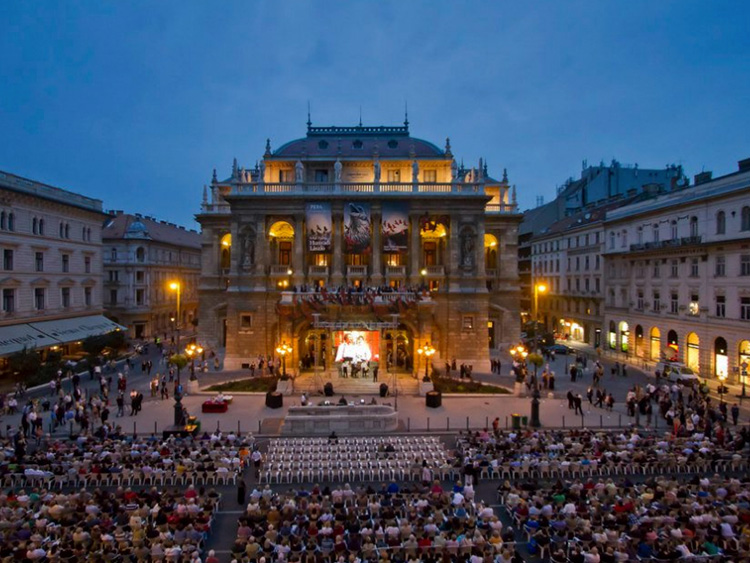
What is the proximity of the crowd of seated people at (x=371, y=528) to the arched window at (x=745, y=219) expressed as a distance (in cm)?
3243

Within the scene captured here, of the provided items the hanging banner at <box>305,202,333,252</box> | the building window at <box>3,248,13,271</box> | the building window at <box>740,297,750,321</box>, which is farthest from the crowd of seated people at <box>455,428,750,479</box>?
the building window at <box>3,248,13,271</box>

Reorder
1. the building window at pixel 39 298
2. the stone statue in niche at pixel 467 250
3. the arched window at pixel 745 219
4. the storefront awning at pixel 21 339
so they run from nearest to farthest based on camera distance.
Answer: the arched window at pixel 745 219, the storefront awning at pixel 21 339, the building window at pixel 39 298, the stone statue in niche at pixel 467 250

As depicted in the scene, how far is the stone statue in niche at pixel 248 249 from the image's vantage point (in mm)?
42438

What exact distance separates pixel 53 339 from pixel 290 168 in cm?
2505

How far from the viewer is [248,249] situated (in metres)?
42.5

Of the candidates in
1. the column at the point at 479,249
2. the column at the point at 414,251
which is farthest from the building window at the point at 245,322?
the column at the point at 479,249

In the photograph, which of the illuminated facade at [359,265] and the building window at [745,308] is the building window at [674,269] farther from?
the illuminated facade at [359,265]

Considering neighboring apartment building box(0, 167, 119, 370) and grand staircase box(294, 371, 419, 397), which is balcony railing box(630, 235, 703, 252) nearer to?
grand staircase box(294, 371, 419, 397)

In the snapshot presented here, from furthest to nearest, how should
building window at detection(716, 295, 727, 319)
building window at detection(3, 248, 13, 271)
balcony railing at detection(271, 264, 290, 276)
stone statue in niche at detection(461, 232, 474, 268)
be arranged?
stone statue in niche at detection(461, 232, 474, 268) → balcony railing at detection(271, 264, 290, 276) → building window at detection(3, 248, 13, 271) → building window at detection(716, 295, 727, 319)

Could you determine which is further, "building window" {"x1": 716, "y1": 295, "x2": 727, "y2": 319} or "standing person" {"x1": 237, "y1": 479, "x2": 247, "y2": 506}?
"building window" {"x1": 716, "y1": 295, "x2": 727, "y2": 319}

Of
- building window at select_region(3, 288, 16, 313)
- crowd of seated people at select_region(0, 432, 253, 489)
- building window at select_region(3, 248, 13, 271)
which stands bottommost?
crowd of seated people at select_region(0, 432, 253, 489)

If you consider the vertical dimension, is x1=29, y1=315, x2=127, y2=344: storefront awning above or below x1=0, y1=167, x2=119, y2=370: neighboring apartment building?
below

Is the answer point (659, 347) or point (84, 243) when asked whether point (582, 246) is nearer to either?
point (659, 347)

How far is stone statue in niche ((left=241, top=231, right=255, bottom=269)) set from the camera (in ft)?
139
